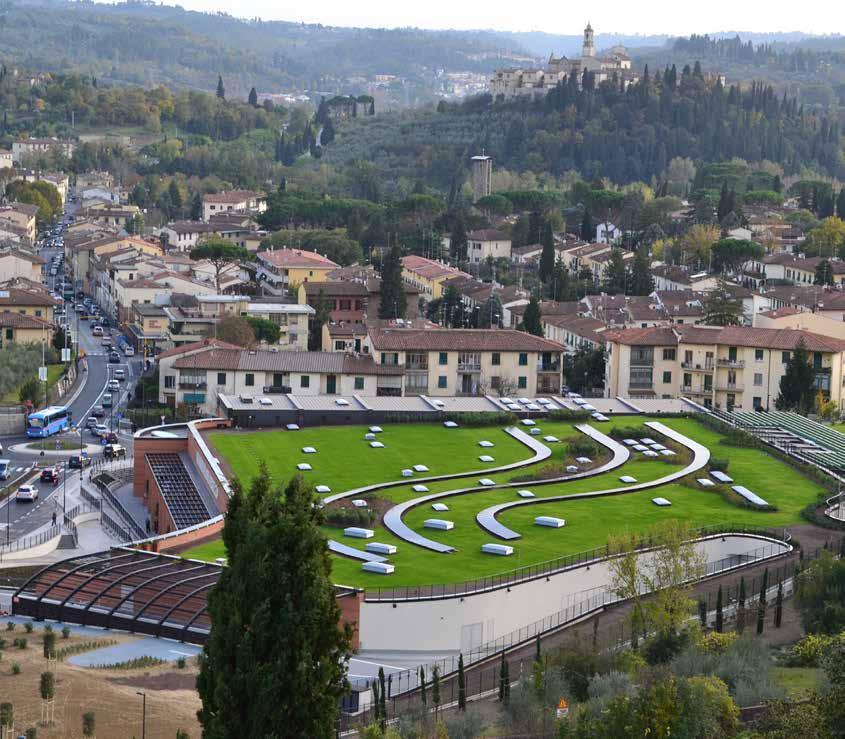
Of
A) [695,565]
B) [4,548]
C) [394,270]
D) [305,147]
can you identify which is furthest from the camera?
[305,147]

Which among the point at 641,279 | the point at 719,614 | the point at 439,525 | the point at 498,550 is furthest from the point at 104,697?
the point at 641,279

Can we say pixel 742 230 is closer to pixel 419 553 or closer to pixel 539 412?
pixel 539 412

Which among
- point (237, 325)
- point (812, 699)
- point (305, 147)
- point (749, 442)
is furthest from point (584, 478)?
point (305, 147)

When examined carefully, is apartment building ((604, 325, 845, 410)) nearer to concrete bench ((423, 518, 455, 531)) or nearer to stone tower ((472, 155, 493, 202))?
concrete bench ((423, 518, 455, 531))

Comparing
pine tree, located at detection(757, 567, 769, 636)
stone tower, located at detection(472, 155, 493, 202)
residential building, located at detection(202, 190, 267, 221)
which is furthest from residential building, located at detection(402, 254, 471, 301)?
pine tree, located at detection(757, 567, 769, 636)

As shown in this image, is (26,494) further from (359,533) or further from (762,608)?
(762,608)

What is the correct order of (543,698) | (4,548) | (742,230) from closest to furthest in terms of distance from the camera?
(543,698)
(4,548)
(742,230)
